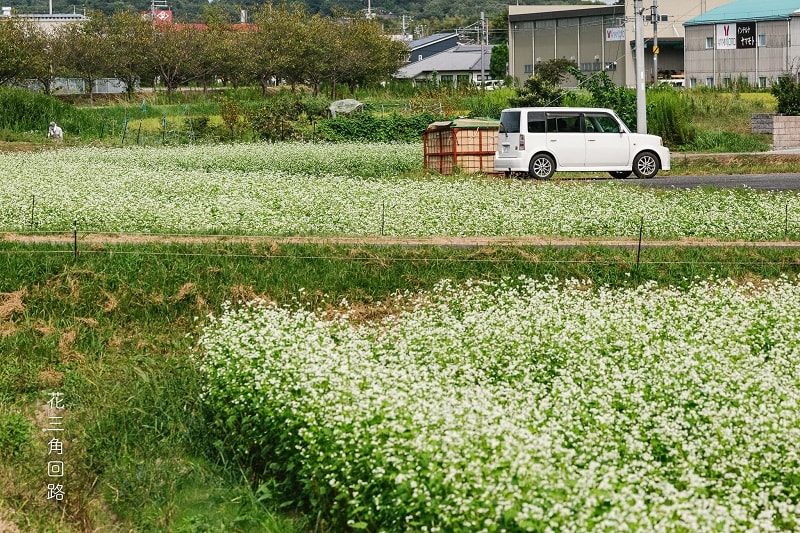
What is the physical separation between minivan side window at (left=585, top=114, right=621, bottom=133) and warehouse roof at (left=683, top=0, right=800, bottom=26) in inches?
1435

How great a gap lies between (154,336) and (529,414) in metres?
6.91

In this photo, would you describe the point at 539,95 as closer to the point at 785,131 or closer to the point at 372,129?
the point at 372,129

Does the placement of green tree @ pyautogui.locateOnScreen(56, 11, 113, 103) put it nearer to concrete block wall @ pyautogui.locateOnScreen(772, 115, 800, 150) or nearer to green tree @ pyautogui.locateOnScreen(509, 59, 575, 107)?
green tree @ pyautogui.locateOnScreen(509, 59, 575, 107)

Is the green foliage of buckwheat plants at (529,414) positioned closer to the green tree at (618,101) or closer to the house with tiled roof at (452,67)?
the green tree at (618,101)

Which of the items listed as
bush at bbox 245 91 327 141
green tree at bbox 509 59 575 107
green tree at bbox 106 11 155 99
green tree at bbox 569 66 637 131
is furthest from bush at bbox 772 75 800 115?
green tree at bbox 106 11 155 99

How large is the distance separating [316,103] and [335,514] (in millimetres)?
42583

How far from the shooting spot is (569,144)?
27.9m

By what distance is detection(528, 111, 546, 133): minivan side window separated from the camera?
90.5 ft

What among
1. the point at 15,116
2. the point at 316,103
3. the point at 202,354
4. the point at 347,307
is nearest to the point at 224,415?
the point at 202,354

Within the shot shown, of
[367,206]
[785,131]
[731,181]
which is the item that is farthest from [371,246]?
[785,131]

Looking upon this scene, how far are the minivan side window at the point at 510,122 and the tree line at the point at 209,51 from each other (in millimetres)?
43915

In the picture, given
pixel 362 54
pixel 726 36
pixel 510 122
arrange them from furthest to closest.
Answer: pixel 362 54
pixel 726 36
pixel 510 122

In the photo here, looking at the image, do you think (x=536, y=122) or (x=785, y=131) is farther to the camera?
(x=785, y=131)

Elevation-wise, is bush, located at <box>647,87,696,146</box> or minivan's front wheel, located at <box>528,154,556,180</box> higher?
bush, located at <box>647,87,696,146</box>
